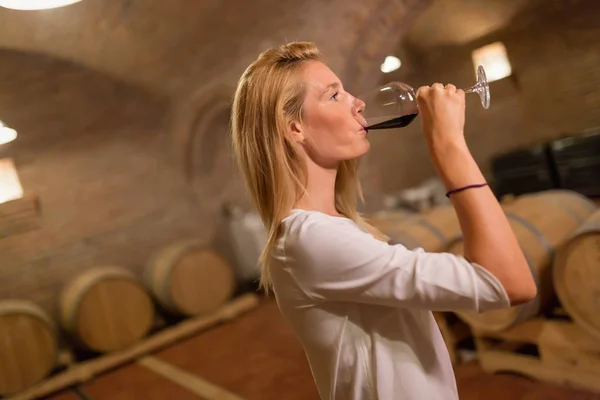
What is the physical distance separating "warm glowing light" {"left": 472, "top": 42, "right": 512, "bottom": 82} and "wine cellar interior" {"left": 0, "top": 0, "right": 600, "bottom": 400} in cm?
3

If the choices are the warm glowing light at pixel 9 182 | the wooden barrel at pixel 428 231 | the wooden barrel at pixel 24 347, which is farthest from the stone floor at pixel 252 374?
the warm glowing light at pixel 9 182

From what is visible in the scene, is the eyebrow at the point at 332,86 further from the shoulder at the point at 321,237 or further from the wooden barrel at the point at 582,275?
the wooden barrel at the point at 582,275

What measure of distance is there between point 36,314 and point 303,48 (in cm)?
402

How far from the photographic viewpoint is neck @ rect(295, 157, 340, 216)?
1069mm

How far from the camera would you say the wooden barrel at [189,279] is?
4945 mm

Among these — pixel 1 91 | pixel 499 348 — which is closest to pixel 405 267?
pixel 499 348

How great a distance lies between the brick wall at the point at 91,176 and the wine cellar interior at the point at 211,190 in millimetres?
20

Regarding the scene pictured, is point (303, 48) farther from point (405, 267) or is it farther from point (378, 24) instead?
point (378, 24)

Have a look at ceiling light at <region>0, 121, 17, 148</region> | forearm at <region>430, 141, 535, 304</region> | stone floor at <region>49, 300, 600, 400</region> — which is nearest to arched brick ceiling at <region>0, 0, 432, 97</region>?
ceiling light at <region>0, 121, 17, 148</region>

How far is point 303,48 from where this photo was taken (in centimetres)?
112

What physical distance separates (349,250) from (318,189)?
24 centimetres

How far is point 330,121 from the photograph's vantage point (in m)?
1.02

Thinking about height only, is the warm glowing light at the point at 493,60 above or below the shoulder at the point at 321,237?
above

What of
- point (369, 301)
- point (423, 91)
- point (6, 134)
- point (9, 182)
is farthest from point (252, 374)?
point (6, 134)
